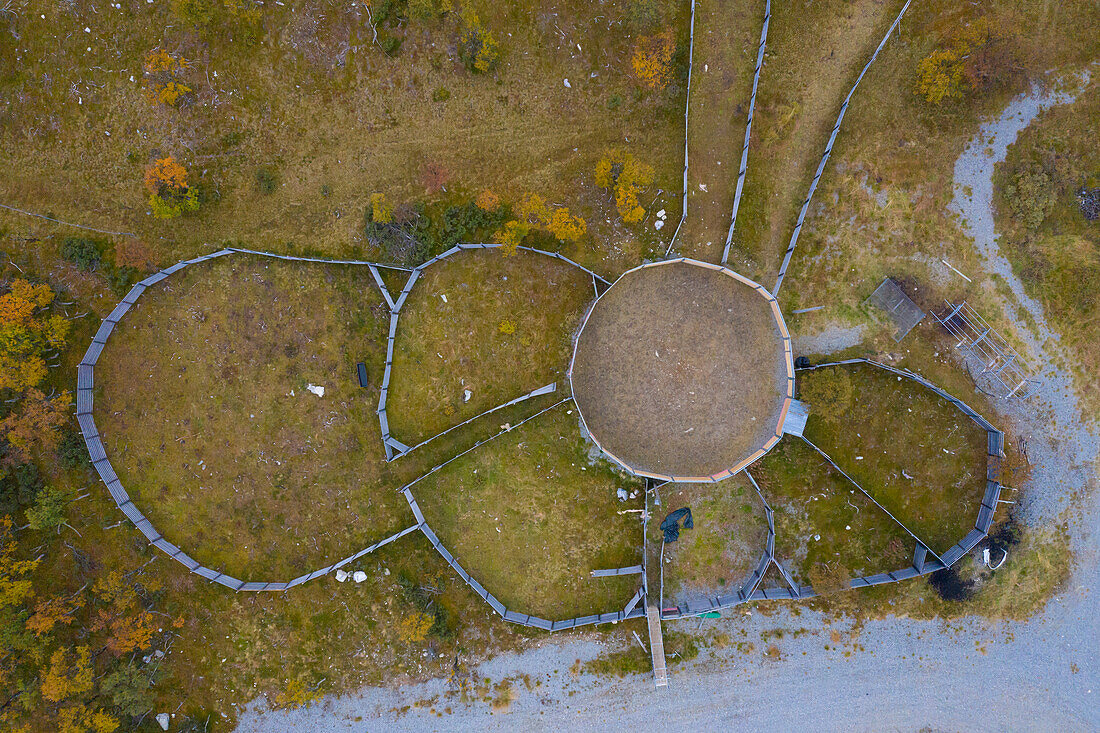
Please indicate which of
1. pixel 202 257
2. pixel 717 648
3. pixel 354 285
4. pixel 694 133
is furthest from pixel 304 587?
pixel 694 133

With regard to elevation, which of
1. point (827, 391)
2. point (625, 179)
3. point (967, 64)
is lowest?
point (827, 391)

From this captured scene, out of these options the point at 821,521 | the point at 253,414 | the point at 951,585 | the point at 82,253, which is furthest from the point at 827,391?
the point at 82,253

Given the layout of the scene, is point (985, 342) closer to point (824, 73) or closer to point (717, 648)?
point (824, 73)

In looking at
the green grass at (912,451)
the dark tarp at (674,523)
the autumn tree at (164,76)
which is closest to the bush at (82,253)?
the autumn tree at (164,76)

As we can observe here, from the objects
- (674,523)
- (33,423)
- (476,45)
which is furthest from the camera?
(674,523)

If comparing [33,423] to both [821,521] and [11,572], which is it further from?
[821,521]

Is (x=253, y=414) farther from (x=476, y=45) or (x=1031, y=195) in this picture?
(x=1031, y=195)

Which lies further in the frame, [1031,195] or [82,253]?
[82,253]

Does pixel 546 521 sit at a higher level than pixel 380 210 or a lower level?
lower

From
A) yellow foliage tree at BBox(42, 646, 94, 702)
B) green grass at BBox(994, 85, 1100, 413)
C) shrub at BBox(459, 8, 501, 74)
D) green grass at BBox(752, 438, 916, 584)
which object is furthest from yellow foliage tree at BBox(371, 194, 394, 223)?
green grass at BBox(994, 85, 1100, 413)

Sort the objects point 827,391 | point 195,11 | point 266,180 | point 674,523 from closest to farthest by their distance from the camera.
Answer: point 827,391, point 195,11, point 674,523, point 266,180
